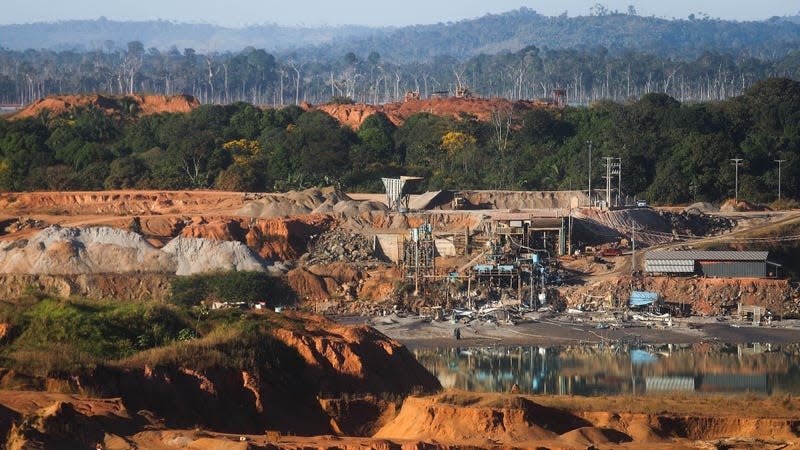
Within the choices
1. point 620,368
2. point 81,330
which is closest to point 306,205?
point 620,368

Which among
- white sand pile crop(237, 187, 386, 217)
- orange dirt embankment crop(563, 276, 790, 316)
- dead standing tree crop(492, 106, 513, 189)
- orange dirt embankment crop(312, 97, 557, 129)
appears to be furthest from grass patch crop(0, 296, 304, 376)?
orange dirt embankment crop(312, 97, 557, 129)

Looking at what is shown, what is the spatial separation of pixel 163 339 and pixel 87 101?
92049 millimetres

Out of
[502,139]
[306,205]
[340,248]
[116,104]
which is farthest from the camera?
[116,104]

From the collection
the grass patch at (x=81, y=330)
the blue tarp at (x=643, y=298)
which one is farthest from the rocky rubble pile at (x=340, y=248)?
the grass patch at (x=81, y=330)

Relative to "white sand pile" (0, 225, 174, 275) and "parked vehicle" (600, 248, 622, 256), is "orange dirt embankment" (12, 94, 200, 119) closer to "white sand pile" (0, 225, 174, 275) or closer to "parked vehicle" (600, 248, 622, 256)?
"white sand pile" (0, 225, 174, 275)

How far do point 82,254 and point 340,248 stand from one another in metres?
11.2

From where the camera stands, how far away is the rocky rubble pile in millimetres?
68938

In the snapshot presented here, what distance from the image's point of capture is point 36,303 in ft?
117

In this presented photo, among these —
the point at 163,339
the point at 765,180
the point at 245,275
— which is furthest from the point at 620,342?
the point at 765,180

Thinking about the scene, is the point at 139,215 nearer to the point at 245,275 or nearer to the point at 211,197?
the point at 211,197

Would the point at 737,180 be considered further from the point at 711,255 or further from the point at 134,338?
the point at 134,338

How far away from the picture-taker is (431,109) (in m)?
124

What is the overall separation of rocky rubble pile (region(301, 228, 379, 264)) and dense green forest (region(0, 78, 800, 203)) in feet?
58.8

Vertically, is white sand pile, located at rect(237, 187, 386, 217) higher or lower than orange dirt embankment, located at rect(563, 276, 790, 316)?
higher
